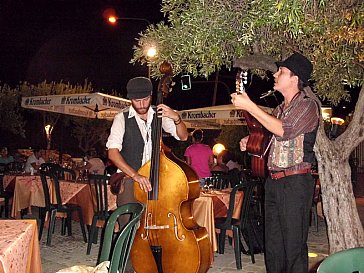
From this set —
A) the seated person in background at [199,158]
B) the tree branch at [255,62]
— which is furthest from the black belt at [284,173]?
the seated person in background at [199,158]

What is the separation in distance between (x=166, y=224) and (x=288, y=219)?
1.04m

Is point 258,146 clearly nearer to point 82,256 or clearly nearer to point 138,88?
point 138,88

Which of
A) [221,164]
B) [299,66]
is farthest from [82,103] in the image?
[299,66]

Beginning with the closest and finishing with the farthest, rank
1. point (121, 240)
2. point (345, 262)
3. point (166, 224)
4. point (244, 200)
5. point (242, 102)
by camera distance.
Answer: point (345, 262) → point (121, 240) → point (242, 102) → point (166, 224) → point (244, 200)

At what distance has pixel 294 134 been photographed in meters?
3.24

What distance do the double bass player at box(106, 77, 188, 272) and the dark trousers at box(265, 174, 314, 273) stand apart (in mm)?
1133

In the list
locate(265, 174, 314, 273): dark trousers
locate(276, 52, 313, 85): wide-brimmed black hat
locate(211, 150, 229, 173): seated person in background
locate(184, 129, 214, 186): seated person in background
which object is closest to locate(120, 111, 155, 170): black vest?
locate(265, 174, 314, 273): dark trousers

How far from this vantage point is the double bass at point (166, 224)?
12.7 feet

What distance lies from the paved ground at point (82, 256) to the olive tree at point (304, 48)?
2.63ft

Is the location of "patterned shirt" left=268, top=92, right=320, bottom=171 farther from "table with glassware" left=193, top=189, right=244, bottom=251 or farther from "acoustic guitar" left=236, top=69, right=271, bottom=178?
"table with glassware" left=193, top=189, right=244, bottom=251

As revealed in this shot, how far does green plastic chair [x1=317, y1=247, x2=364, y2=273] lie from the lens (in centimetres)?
190

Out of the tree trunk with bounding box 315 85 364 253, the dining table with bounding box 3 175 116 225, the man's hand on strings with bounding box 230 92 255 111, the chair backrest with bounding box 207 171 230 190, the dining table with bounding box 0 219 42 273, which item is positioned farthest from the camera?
the chair backrest with bounding box 207 171 230 190

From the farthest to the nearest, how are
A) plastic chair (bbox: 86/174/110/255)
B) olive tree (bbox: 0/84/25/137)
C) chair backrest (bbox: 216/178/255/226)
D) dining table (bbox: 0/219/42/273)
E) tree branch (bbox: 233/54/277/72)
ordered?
olive tree (bbox: 0/84/25/137), plastic chair (bbox: 86/174/110/255), chair backrest (bbox: 216/178/255/226), tree branch (bbox: 233/54/277/72), dining table (bbox: 0/219/42/273)

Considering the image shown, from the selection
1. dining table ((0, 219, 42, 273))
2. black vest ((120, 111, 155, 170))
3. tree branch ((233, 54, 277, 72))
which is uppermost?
tree branch ((233, 54, 277, 72))
